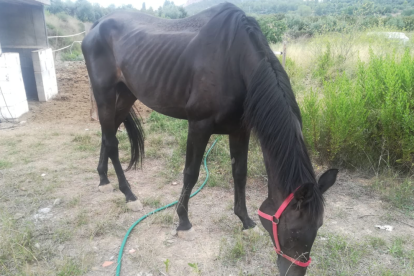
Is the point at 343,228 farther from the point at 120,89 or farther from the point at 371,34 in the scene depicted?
the point at 371,34

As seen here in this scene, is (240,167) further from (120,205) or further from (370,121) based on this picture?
(370,121)

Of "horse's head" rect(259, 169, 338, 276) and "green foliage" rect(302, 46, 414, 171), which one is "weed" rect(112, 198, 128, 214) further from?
"green foliage" rect(302, 46, 414, 171)

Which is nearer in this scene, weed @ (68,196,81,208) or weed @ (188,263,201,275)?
weed @ (188,263,201,275)

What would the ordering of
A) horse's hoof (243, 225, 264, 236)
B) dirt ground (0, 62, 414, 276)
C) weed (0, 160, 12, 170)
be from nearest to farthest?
dirt ground (0, 62, 414, 276)
horse's hoof (243, 225, 264, 236)
weed (0, 160, 12, 170)

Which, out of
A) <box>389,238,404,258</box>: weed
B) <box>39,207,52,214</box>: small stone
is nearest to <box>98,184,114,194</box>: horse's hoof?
<box>39,207,52,214</box>: small stone

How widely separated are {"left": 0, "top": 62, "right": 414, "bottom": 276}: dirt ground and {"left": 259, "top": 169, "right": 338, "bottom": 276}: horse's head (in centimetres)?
62

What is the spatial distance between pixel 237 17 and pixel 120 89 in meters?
1.66

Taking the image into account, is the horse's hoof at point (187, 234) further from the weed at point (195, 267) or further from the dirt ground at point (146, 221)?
the weed at point (195, 267)

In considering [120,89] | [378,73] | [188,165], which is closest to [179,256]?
[188,165]

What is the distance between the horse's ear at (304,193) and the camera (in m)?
1.49

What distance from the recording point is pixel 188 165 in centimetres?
253

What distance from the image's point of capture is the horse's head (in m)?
1.55

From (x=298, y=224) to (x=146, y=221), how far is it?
1718mm

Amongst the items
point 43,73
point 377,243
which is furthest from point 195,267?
point 43,73
